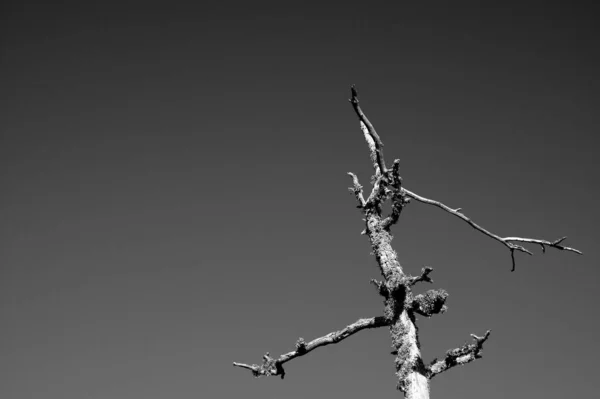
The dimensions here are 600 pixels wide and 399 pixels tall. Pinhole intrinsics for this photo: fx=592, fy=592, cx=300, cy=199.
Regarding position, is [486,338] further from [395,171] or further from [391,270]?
[395,171]

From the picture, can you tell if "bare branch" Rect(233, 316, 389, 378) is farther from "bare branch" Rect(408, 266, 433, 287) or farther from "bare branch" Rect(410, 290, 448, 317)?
"bare branch" Rect(408, 266, 433, 287)

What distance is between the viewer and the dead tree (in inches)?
388

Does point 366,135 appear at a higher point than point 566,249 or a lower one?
higher

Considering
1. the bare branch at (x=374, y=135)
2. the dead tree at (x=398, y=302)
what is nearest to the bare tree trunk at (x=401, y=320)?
the dead tree at (x=398, y=302)

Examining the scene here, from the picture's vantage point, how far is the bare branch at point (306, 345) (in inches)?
415

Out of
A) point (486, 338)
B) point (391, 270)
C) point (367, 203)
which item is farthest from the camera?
point (367, 203)

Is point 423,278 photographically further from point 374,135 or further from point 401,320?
point 374,135

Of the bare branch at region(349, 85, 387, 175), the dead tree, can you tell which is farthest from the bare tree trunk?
the bare branch at region(349, 85, 387, 175)

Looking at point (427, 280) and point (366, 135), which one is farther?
point (366, 135)

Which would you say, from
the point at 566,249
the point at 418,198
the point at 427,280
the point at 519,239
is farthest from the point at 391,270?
the point at 566,249

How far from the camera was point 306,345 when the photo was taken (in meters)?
10.6

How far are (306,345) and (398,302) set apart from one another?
5.99 ft

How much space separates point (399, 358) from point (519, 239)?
307cm

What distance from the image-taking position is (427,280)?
10.2 m
